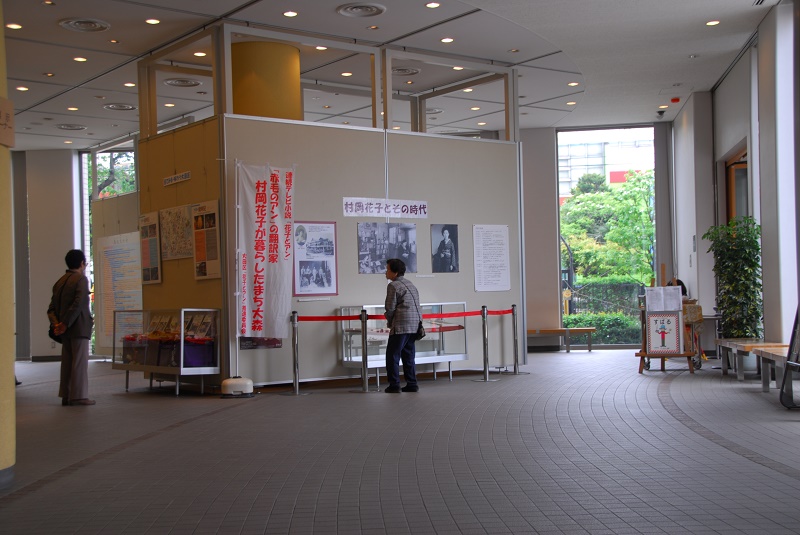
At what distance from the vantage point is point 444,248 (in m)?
12.6

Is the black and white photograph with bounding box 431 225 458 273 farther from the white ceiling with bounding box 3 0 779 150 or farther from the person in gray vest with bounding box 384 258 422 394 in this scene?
the white ceiling with bounding box 3 0 779 150

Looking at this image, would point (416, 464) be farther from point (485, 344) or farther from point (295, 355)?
point (485, 344)

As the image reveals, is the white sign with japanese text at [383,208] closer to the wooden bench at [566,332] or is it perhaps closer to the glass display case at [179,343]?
the glass display case at [179,343]

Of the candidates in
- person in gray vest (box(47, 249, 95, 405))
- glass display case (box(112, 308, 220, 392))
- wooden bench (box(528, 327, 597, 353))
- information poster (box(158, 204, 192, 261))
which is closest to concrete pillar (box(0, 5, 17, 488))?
person in gray vest (box(47, 249, 95, 405))

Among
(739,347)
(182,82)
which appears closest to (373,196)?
(182,82)

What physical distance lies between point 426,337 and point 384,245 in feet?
4.41

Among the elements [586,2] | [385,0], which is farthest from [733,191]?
[385,0]

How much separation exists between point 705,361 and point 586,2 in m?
6.84

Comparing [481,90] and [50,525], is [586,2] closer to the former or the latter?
[481,90]

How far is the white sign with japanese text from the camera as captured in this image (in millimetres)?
11758

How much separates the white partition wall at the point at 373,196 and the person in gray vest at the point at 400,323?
92 centimetres

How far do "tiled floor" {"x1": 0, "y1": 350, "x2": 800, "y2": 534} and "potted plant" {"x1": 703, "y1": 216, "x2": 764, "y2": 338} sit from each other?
172 cm

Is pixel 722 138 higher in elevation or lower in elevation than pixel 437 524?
higher

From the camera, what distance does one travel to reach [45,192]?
63.7ft
